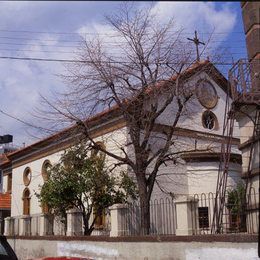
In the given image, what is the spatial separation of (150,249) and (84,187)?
23.7ft

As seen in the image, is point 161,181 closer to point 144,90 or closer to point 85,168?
Answer: point 85,168

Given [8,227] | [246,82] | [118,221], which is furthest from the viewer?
[8,227]

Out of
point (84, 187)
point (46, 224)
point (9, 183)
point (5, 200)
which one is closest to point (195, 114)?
point (84, 187)

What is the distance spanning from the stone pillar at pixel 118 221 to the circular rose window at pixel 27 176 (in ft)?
59.9

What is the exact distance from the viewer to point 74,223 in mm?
21047

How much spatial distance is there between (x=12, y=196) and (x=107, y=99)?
21.5 meters

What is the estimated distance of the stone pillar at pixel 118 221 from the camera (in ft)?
60.4

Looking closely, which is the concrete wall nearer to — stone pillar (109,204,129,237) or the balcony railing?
stone pillar (109,204,129,237)

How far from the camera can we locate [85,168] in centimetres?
2291

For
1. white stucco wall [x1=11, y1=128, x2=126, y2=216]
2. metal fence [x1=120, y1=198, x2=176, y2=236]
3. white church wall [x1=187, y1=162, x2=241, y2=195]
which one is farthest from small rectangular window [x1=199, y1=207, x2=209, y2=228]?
white church wall [x1=187, y1=162, x2=241, y2=195]

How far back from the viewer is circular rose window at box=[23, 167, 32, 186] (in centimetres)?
3594

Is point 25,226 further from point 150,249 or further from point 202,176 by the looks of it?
point 150,249

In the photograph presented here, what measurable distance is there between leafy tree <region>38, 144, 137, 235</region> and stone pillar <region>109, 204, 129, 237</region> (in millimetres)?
4001

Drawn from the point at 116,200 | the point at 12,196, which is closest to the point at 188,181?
the point at 116,200
